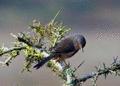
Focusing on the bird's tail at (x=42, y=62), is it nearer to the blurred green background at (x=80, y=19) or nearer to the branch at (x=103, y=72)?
the branch at (x=103, y=72)

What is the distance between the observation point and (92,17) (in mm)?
12172

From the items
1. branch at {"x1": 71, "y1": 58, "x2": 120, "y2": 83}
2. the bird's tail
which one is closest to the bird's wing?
the bird's tail

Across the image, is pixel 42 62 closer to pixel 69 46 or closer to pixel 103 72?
pixel 103 72

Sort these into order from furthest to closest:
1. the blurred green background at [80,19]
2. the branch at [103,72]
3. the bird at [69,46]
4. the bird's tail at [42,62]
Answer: the blurred green background at [80,19]
the bird at [69,46]
the bird's tail at [42,62]
the branch at [103,72]

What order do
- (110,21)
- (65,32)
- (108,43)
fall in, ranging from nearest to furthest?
1. (65,32)
2. (108,43)
3. (110,21)

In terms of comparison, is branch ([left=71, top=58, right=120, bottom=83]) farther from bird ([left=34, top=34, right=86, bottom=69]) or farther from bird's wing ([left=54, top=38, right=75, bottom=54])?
bird's wing ([left=54, top=38, right=75, bottom=54])

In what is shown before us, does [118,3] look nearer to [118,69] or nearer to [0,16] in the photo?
[0,16]

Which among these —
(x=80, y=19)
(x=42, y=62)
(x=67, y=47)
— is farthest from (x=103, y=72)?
(x=80, y=19)

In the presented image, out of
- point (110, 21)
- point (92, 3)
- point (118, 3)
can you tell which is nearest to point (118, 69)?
point (110, 21)

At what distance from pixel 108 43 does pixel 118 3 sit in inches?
118

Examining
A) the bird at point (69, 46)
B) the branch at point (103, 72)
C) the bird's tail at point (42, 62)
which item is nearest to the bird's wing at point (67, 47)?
the bird at point (69, 46)

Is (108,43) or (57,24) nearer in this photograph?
(57,24)

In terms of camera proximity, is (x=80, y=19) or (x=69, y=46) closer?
(x=69, y=46)

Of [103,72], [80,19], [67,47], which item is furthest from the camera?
[80,19]
